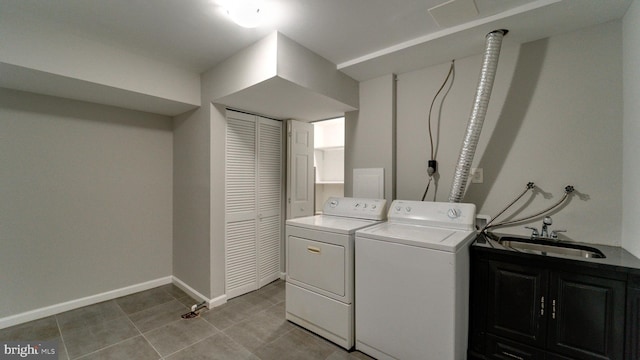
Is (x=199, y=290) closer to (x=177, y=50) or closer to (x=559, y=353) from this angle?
(x=177, y=50)

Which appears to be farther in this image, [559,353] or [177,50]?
[177,50]

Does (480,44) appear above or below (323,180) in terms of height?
above

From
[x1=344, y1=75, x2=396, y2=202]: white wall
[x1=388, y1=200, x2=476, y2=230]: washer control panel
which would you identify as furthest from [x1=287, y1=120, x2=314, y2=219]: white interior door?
[x1=388, y1=200, x2=476, y2=230]: washer control panel

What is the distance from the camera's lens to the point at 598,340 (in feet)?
4.44

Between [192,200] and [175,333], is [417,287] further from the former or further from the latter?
[192,200]

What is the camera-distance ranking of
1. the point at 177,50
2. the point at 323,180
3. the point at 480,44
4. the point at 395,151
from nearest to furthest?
the point at 480,44 → the point at 177,50 → the point at 395,151 → the point at 323,180

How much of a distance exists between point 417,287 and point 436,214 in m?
0.66

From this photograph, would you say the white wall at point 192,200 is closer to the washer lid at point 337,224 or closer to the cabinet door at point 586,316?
the washer lid at point 337,224

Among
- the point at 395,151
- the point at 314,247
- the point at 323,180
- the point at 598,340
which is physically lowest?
the point at 598,340

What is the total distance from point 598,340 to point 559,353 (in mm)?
208

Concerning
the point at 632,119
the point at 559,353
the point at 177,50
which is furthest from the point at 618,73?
the point at 177,50

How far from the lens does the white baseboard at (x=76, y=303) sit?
2.17 meters

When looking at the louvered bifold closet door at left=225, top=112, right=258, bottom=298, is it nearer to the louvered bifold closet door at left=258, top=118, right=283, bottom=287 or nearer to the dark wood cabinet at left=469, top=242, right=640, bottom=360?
the louvered bifold closet door at left=258, top=118, right=283, bottom=287

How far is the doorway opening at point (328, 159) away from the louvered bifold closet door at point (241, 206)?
72.4 inches
